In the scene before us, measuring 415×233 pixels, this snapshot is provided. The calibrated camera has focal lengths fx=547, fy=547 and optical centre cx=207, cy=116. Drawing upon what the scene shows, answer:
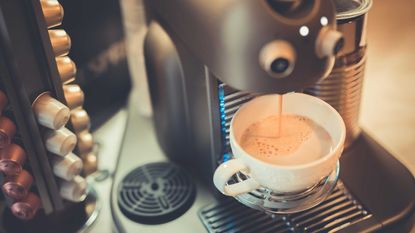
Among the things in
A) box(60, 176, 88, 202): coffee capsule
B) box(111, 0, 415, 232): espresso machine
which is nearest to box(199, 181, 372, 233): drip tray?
box(111, 0, 415, 232): espresso machine

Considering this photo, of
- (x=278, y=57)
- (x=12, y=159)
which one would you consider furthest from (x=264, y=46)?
(x=12, y=159)

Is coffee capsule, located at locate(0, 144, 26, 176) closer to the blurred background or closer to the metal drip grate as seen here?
the metal drip grate

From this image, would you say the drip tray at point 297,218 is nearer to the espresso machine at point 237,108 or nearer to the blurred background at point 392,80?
the espresso machine at point 237,108

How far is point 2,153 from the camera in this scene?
423mm

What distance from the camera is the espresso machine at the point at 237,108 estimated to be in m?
0.35

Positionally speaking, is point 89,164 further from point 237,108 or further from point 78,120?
point 237,108

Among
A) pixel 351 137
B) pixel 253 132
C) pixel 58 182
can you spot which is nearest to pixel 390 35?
pixel 351 137

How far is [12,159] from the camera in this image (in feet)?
1.39

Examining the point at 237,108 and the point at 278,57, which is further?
the point at 237,108

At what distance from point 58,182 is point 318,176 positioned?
0.23 m

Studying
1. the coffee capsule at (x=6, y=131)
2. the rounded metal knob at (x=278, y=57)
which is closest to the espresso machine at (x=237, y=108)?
the rounded metal knob at (x=278, y=57)

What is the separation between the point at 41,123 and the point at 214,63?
150 millimetres

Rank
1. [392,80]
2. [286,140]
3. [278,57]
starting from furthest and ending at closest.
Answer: [392,80] → [286,140] → [278,57]

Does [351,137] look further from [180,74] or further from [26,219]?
[26,219]
